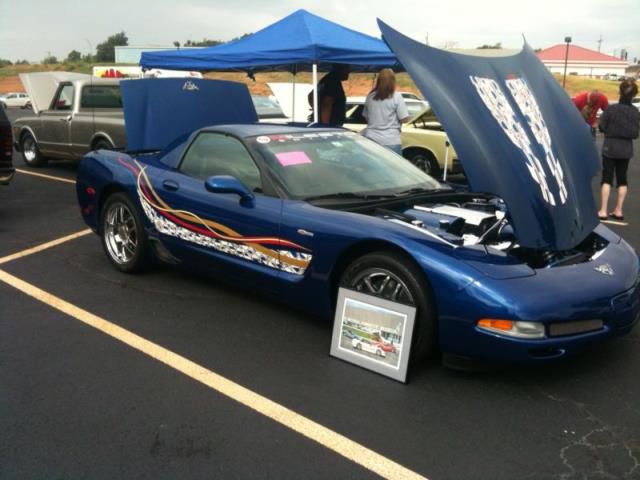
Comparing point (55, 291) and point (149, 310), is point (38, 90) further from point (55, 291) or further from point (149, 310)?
point (149, 310)

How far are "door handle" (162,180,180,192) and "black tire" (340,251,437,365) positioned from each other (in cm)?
181

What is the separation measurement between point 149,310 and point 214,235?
0.72 m

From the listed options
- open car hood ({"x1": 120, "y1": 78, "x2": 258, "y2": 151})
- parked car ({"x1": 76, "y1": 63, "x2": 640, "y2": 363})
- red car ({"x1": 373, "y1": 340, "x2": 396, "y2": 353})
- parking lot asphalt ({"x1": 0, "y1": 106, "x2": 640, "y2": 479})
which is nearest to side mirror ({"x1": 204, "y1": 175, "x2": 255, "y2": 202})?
parked car ({"x1": 76, "y1": 63, "x2": 640, "y2": 363})

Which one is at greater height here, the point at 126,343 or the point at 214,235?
the point at 214,235

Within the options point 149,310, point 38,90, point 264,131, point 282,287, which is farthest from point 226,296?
point 38,90

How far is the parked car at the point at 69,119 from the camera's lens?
402 inches

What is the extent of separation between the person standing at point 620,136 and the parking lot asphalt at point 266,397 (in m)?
4.39

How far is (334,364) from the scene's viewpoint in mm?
3633

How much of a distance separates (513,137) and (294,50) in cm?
548

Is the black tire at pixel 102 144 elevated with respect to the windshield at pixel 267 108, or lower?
lower

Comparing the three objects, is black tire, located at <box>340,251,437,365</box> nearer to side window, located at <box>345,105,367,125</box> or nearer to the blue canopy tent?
the blue canopy tent

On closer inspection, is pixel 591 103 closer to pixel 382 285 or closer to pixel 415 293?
pixel 382 285

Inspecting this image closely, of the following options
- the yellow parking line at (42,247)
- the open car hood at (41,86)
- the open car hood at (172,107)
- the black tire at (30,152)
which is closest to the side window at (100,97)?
the open car hood at (41,86)

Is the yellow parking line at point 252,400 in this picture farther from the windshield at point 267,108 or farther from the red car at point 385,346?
the windshield at point 267,108
